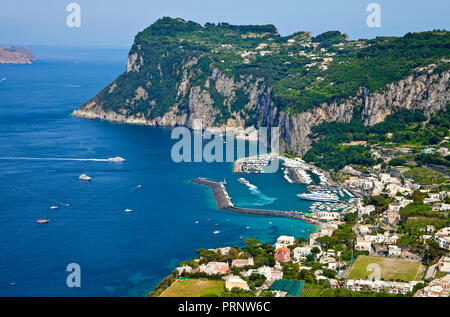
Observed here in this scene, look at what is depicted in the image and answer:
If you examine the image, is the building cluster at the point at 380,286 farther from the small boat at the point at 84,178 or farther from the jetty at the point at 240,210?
the small boat at the point at 84,178

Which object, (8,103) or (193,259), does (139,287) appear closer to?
(193,259)

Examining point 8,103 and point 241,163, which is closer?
point 241,163

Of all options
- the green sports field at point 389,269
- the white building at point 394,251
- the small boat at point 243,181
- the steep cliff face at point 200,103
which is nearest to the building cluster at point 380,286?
the green sports field at point 389,269

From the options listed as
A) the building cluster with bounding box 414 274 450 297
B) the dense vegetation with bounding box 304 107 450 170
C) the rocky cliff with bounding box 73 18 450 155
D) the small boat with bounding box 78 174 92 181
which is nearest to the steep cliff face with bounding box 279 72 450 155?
the rocky cliff with bounding box 73 18 450 155

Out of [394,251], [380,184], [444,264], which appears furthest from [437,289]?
[380,184]

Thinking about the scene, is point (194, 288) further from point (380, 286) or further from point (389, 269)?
point (389, 269)

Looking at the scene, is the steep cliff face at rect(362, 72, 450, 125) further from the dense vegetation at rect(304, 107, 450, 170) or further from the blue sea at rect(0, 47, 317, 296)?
the blue sea at rect(0, 47, 317, 296)

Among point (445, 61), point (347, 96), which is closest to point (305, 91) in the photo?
point (347, 96)
